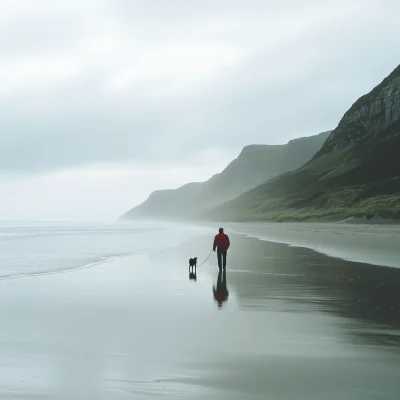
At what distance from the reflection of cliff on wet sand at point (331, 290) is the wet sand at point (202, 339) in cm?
4

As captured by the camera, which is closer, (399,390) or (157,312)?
(399,390)

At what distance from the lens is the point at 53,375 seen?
24.5 ft

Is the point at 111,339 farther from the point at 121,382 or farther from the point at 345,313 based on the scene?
the point at 345,313

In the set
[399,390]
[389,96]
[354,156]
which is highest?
[389,96]

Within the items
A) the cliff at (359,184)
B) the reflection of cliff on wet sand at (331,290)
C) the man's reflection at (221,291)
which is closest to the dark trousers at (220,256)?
the reflection of cliff on wet sand at (331,290)

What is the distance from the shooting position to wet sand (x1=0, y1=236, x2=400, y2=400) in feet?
22.9

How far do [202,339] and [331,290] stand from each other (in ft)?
25.0

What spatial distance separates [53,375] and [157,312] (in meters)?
5.49

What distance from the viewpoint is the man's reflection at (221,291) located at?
14835mm

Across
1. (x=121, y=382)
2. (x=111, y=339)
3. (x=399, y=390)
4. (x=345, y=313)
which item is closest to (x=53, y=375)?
(x=121, y=382)

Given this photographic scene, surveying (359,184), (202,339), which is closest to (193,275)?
(202,339)

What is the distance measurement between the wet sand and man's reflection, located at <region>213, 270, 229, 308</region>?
0.04 m

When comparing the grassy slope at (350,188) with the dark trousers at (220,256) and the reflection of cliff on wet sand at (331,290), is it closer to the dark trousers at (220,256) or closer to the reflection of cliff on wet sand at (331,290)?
the reflection of cliff on wet sand at (331,290)

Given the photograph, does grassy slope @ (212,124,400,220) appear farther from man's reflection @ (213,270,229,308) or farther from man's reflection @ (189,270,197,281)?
man's reflection @ (213,270,229,308)
